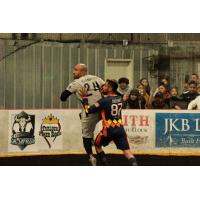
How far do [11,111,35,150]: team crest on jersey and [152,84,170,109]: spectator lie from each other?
200cm

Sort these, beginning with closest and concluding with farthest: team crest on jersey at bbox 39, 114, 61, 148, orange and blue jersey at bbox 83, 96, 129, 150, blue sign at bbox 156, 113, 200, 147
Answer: orange and blue jersey at bbox 83, 96, 129, 150
team crest on jersey at bbox 39, 114, 61, 148
blue sign at bbox 156, 113, 200, 147

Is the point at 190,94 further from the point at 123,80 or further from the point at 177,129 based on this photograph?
the point at 123,80

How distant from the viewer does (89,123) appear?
814 centimetres

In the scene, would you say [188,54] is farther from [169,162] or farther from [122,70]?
[169,162]

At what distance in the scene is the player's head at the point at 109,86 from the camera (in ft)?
26.5

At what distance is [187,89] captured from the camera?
8.22 metres

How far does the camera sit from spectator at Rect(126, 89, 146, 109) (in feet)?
26.7

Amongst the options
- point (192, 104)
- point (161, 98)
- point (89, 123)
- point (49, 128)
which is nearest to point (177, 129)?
point (192, 104)

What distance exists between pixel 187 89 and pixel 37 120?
8.18 feet

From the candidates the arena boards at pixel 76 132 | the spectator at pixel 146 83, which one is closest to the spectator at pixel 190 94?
the arena boards at pixel 76 132

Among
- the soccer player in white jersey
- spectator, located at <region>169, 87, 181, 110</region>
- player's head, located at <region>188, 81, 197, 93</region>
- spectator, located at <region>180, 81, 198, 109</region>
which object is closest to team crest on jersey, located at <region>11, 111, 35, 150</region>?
the soccer player in white jersey

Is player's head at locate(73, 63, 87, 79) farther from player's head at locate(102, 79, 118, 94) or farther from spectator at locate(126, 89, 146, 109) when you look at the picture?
spectator at locate(126, 89, 146, 109)

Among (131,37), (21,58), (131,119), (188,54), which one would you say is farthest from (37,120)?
(188,54)

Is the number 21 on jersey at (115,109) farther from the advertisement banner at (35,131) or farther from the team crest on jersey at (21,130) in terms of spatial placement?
the team crest on jersey at (21,130)
